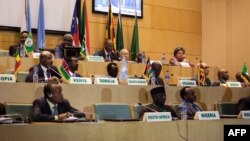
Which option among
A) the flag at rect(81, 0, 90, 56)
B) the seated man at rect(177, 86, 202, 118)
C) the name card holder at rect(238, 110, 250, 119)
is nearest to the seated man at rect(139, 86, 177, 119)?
the seated man at rect(177, 86, 202, 118)

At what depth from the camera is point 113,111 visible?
5285mm

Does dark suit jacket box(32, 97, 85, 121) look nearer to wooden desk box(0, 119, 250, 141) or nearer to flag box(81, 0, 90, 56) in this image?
wooden desk box(0, 119, 250, 141)

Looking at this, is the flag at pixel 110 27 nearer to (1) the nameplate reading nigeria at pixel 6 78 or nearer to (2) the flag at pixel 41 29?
(2) the flag at pixel 41 29

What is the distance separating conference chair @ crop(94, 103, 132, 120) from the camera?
517 cm

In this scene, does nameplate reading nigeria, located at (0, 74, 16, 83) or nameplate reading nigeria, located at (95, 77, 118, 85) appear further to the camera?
nameplate reading nigeria, located at (95, 77, 118, 85)

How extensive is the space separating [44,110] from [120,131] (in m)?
1.15

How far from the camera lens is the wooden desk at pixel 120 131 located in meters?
3.35

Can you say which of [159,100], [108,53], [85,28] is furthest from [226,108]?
[85,28]

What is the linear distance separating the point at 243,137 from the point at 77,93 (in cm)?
217

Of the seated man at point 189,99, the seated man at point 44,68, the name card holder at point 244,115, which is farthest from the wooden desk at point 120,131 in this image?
the seated man at point 44,68

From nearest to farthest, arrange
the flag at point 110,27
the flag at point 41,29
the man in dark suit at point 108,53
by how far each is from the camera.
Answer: the man in dark suit at point 108,53, the flag at point 41,29, the flag at point 110,27

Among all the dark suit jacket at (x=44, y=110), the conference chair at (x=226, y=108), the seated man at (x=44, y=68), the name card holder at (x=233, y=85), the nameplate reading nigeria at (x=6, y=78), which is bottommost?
the conference chair at (x=226, y=108)

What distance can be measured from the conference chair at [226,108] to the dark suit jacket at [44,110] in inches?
88.7

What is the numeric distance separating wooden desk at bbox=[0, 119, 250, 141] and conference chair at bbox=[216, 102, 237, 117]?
64.9 inches
